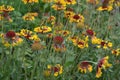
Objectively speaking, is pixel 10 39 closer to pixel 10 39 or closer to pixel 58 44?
pixel 10 39

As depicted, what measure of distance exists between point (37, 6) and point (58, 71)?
1.37m

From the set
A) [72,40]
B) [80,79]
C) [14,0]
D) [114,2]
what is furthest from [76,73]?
[14,0]

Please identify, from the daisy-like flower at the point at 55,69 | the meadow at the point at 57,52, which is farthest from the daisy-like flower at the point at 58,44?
the daisy-like flower at the point at 55,69

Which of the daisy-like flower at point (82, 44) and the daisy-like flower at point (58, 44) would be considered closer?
the daisy-like flower at point (58, 44)

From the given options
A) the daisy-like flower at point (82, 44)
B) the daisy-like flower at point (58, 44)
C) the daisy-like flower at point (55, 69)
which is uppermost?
the daisy-like flower at point (58, 44)

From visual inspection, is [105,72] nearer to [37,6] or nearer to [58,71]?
[58,71]

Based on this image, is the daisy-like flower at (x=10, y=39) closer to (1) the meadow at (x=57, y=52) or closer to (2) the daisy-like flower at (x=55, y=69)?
(1) the meadow at (x=57, y=52)

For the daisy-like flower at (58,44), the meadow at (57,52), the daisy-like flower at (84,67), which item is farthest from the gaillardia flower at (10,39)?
the daisy-like flower at (84,67)

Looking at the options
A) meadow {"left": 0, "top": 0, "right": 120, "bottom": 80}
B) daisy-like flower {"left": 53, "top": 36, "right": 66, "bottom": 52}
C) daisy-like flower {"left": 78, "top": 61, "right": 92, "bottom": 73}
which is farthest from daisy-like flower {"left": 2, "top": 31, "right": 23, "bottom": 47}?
daisy-like flower {"left": 78, "top": 61, "right": 92, "bottom": 73}

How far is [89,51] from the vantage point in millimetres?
2613

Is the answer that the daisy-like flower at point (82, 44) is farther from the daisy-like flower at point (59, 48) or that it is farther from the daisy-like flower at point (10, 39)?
the daisy-like flower at point (10, 39)

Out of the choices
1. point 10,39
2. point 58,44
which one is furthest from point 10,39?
point 58,44

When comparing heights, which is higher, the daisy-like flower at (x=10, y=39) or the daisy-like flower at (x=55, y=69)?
the daisy-like flower at (x=10, y=39)

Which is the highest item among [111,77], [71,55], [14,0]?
[14,0]
